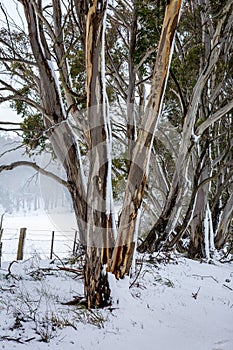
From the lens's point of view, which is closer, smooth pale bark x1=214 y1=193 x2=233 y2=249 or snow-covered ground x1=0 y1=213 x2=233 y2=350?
snow-covered ground x1=0 y1=213 x2=233 y2=350

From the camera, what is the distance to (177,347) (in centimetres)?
244

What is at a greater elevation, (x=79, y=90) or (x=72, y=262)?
(x=79, y=90)

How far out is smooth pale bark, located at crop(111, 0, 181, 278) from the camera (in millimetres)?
3531

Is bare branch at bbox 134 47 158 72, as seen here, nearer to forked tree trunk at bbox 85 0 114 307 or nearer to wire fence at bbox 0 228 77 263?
forked tree trunk at bbox 85 0 114 307

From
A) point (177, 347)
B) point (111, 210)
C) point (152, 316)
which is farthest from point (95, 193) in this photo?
point (177, 347)

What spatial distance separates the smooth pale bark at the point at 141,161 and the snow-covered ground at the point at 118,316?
0.31m

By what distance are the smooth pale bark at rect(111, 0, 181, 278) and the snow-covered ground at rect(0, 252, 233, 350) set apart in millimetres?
310

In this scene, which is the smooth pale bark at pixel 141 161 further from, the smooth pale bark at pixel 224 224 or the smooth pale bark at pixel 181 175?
the smooth pale bark at pixel 224 224

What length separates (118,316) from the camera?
297 cm

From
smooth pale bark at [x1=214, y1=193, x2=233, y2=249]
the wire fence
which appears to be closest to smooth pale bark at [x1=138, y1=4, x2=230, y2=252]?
the wire fence

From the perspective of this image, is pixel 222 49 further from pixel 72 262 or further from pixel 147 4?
pixel 72 262

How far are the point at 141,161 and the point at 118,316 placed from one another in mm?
1575

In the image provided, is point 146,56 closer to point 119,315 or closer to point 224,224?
point 119,315

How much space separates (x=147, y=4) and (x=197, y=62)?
2.16 meters
